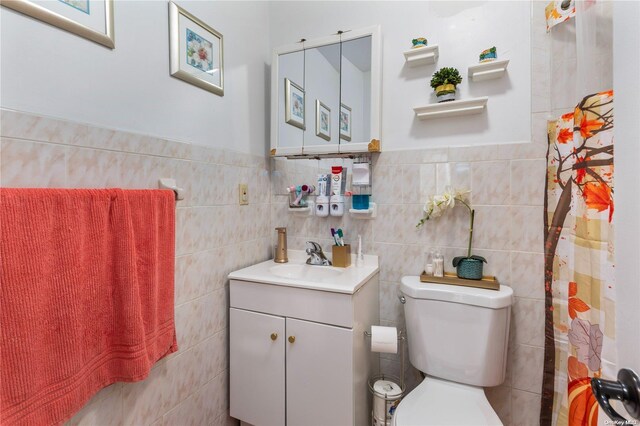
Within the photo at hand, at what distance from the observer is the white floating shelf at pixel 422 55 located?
1.40 meters

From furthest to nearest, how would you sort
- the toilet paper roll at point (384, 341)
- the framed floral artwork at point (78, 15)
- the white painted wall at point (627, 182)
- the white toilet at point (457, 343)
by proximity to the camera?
the toilet paper roll at point (384, 341) < the white toilet at point (457, 343) < the framed floral artwork at point (78, 15) < the white painted wall at point (627, 182)

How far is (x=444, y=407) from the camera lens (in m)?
1.08

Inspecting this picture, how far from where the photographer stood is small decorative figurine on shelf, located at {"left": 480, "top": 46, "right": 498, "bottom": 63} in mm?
1310

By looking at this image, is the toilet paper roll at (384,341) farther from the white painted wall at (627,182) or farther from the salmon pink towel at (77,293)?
the white painted wall at (627,182)

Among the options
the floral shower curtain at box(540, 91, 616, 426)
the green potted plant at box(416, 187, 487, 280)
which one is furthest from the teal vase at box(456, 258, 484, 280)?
the floral shower curtain at box(540, 91, 616, 426)

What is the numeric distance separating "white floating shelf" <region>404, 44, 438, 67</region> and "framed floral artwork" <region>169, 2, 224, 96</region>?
88 centimetres

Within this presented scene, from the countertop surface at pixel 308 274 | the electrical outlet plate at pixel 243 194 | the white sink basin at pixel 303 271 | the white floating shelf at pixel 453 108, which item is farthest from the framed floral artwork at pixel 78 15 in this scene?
the white floating shelf at pixel 453 108

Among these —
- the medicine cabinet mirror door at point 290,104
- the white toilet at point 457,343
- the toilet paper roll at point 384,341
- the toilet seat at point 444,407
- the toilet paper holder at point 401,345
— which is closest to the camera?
the toilet seat at point 444,407

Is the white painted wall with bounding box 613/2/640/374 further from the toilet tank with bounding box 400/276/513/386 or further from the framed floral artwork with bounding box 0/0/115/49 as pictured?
the framed floral artwork with bounding box 0/0/115/49

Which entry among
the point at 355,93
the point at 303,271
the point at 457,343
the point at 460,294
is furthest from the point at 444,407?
the point at 355,93

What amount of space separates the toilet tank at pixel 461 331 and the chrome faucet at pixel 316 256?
473 mm

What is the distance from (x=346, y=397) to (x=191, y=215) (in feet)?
3.10

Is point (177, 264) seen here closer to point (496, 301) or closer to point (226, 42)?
point (226, 42)

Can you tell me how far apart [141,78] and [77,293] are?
73 centimetres
